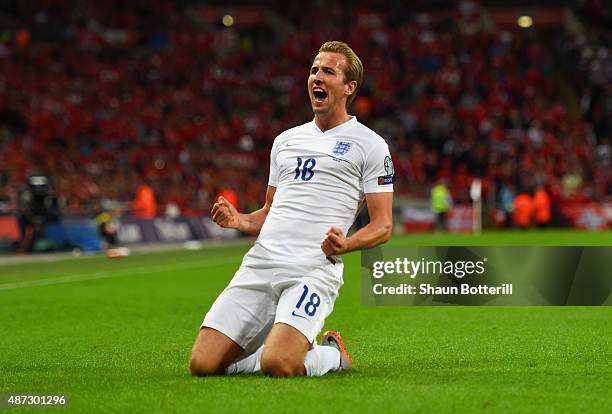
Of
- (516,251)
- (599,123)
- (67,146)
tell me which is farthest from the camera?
(599,123)

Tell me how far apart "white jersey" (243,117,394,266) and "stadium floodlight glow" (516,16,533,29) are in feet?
134

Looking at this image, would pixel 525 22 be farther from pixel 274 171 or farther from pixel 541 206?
pixel 274 171

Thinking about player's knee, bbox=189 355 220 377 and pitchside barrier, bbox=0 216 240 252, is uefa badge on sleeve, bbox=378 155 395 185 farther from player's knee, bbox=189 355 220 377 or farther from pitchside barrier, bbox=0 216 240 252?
pitchside barrier, bbox=0 216 240 252

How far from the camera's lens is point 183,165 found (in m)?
36.8

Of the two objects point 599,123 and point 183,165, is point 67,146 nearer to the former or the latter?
point 183,165

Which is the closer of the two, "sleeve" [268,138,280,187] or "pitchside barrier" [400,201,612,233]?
"sleeve" [268,138,280,187]

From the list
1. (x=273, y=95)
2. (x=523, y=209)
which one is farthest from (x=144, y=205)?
(x=523, y=209)

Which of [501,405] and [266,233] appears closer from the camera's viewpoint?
[501,405]

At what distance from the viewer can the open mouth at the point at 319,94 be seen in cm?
730

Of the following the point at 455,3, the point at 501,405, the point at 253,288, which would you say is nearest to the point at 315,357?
the point at 253,288

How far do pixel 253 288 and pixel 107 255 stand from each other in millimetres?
18438

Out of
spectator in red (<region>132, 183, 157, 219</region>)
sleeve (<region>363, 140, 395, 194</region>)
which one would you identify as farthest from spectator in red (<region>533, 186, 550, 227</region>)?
sleeve (<region>363, 140, 395, 194</region>)

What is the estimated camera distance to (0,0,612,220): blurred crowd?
36.5 metres

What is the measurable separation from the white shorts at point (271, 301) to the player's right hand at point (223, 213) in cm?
32
